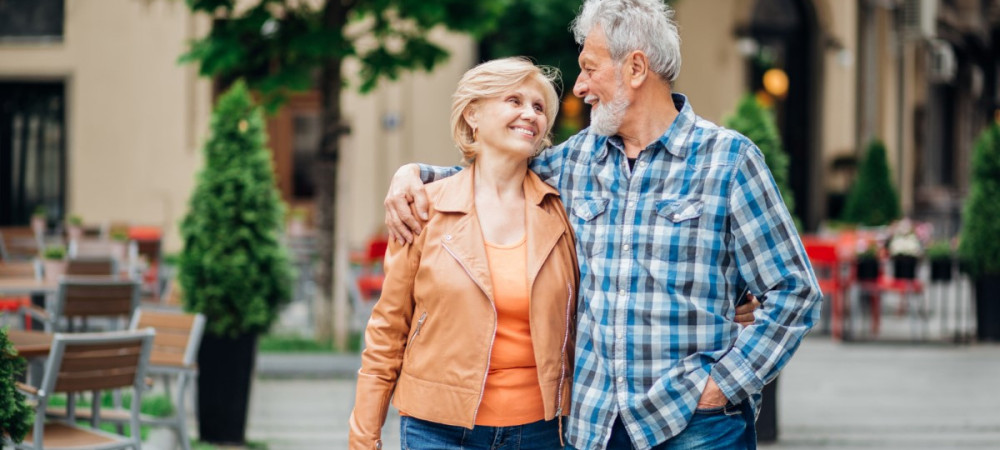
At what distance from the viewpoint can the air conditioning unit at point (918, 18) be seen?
23.5 m

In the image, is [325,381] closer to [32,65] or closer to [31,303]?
[31,303]

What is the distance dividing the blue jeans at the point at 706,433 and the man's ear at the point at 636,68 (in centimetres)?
83

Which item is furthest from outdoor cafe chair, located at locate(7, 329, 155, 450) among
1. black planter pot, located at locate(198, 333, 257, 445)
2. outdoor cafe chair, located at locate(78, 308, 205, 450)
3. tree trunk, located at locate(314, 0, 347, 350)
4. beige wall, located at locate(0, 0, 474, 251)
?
beige wall, located at locate(0, 0, 474, 251)

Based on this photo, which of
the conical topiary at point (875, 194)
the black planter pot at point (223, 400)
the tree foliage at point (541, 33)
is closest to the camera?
the black planter pot at point (223, 400)

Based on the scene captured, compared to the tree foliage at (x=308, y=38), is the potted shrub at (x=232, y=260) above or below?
below

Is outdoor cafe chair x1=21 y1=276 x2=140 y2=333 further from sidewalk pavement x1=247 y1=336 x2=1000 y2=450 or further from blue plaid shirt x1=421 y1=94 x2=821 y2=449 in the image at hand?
blue plaid shirt x1=421 y1=94 x2=821 y2=449

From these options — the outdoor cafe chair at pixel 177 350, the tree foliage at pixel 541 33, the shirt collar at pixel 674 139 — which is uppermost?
the tree foliage at pixel 541 33

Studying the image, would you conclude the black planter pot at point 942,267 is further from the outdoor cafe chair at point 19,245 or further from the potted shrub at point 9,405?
the potted shrub at point 9,405

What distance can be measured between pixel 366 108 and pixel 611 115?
734 inches

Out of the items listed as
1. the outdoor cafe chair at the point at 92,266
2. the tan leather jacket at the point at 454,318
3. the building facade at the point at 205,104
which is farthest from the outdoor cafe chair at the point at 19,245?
the tan leather jacket at the point at 454,318

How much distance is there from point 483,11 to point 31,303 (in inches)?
185

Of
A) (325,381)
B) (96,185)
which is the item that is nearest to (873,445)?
(325,381)

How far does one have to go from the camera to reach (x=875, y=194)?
727 inches

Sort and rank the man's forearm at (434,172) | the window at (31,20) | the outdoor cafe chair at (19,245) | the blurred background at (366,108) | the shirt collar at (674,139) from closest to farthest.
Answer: the shirt collar at (674,139), the man's forearm at (434,172), the blurred background at (366,108), the outdoor cafe chair at (19,245), the window at (31,20)
